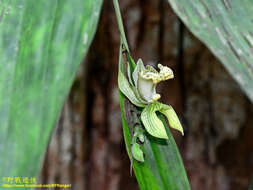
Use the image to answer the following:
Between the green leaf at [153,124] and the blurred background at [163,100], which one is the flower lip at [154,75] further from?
the blurred background at [163,100]

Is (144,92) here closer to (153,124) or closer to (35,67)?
(153,124)

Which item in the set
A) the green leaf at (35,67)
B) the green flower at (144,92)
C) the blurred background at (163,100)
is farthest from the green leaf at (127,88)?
the blurred background at (163,100)

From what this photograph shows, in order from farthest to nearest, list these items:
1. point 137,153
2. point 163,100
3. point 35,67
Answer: point 163,100 → point 137,153 → point 35,67

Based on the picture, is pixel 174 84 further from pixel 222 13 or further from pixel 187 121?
pixel 222 13

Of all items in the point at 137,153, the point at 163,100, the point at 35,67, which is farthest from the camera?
the point at 163,100

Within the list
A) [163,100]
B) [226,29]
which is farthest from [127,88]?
[163,100]
